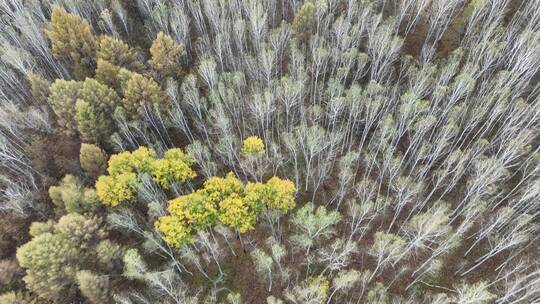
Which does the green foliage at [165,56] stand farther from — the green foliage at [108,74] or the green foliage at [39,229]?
the green foliage at [39,229]

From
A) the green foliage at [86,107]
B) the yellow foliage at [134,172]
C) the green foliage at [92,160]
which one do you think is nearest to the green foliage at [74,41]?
the green foliage at [86,107]

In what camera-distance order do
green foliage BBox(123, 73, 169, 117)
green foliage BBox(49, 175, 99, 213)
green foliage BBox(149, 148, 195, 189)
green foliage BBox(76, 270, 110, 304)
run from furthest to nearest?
green foliage BBox(123, 73, 169, 117), green foliage BBox(149, 148, 195, 189), green foliage BBox(49, 175, 99, 213), green foliage BBox(76, 270, 110, 304)

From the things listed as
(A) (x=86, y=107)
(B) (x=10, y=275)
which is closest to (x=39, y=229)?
(B) (x=10, y=275)

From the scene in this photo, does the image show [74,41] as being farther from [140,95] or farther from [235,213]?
[235,213]

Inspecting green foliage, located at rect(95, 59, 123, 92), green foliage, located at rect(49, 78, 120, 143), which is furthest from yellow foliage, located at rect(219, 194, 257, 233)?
green foliage, located at rect(95, 59, 123, 92)

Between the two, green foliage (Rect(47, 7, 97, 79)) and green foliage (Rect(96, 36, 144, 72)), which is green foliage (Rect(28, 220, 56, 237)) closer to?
green foliage (Rect(96, 36, 144, 72))
